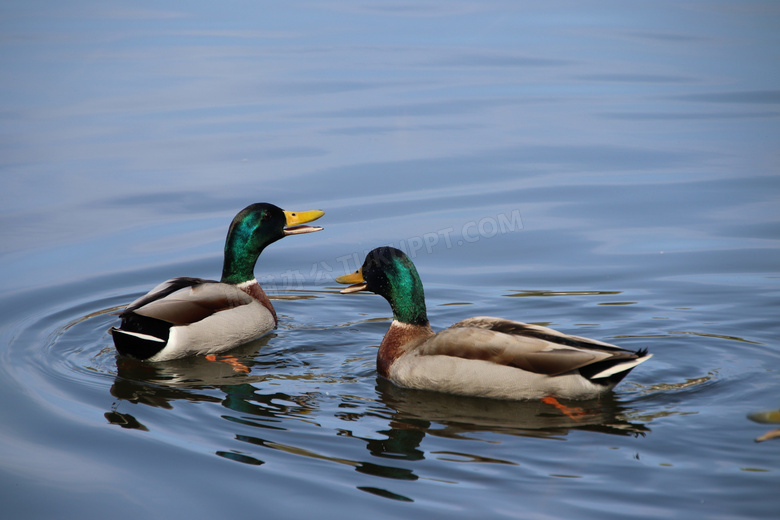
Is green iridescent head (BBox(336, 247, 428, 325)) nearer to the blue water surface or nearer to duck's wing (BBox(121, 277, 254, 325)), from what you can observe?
the blue water surface

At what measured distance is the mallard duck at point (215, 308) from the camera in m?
7.39

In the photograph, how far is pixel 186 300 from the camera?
7.70m

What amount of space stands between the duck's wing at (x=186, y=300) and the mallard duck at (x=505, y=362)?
1.62 meters

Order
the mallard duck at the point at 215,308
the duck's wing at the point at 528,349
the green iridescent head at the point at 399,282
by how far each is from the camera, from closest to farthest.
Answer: the duck's wing at the point at 528,349 < the green iridescent head at the point at 399,282 < the mallard duck at the point at 215,308

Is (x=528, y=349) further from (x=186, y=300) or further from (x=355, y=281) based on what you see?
(x=186, y=300)

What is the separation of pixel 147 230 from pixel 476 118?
554cm

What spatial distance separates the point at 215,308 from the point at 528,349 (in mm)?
2832

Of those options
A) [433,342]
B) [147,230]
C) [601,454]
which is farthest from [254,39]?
[601,454]

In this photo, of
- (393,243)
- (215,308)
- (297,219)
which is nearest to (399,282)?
(215,308)

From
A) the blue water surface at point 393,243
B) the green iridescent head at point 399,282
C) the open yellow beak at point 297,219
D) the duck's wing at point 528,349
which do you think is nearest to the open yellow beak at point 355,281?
the green iridescent head at point 399,282

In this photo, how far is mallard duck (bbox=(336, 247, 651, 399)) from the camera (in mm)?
6195

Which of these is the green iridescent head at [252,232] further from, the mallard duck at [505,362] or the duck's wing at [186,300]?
the mallard duck at [505,362]

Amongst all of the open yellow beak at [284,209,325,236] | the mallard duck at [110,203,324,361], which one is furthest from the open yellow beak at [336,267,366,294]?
the open yellow beak at [284,209,325,236]

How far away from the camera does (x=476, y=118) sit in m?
14.0
